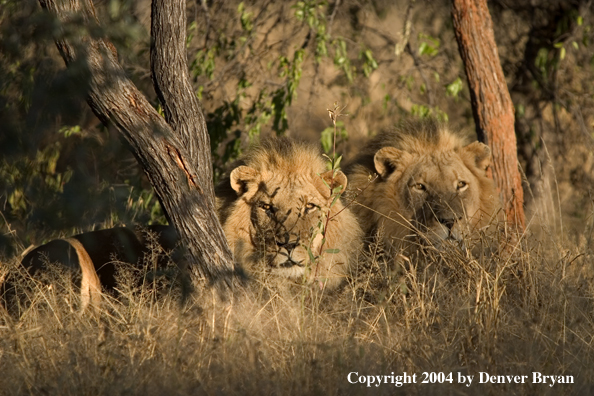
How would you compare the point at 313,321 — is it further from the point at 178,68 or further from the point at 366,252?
the point at 178,68

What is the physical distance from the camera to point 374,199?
602 centimetres

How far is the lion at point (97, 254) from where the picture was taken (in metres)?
4.97

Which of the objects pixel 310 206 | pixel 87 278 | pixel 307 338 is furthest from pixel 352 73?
pixel 307 338

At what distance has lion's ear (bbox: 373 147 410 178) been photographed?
593 centimetres

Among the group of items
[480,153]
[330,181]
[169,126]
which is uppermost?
[169,126]

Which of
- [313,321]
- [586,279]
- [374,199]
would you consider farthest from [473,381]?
[374,199]

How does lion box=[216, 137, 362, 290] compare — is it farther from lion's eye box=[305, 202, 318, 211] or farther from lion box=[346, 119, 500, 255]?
lion box=[346, 119, 500, 255]

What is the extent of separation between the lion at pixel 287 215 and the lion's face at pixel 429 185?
485 mm

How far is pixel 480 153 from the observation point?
19.9 ft

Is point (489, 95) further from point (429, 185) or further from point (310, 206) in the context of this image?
point (310, 206)

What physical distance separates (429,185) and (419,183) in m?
0.09

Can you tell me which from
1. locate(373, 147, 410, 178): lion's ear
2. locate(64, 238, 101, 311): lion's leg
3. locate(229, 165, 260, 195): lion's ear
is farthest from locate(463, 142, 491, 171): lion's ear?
locate(64, 238, 101, 311): lion's leg

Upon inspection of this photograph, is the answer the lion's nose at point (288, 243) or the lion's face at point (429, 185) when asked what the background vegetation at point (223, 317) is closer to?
the lion's nose at point (288, 243)

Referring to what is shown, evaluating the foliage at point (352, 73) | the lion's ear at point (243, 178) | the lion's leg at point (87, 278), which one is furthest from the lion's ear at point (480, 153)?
the lion's leg at point (87, 278)
